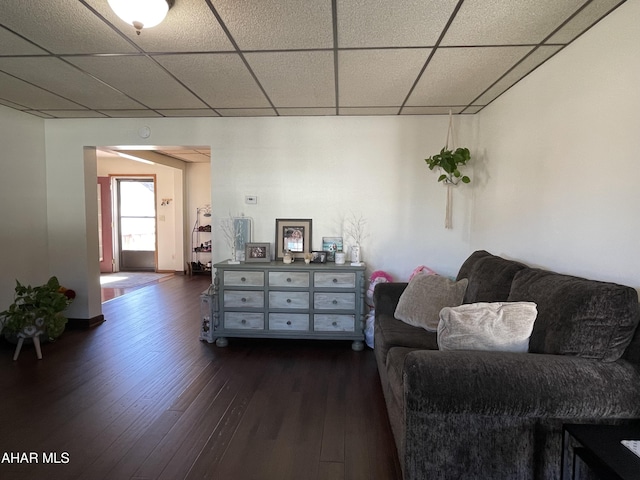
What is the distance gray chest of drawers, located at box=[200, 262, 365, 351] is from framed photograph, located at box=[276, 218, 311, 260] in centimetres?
36

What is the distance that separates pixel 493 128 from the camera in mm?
3033

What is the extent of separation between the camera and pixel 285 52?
7.06 feet

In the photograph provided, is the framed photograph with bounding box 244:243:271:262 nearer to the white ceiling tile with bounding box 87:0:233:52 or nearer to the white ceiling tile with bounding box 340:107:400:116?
the white ceiling tile with bounding box 340:107:400:116

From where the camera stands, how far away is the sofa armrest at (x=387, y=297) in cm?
278

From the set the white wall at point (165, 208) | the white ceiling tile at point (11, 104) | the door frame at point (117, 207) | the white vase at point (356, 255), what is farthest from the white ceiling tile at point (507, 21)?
the door frame at point (117, 207)

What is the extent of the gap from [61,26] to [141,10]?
669 millimetres

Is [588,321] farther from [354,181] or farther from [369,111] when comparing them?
[369,111]

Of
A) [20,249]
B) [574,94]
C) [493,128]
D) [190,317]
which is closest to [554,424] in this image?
[574,94]

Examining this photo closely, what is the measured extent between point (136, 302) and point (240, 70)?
3.78 m

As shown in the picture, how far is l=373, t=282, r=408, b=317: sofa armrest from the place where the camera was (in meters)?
2.78

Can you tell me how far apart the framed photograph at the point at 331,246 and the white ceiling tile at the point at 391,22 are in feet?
6.31

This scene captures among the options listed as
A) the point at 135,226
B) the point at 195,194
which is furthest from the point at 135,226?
the point at 195,194

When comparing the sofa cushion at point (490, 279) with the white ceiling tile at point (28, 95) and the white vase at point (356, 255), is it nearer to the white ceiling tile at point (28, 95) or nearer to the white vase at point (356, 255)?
the white vase at point (356, 255)

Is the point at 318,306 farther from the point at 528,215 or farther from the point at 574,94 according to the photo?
the point at 574,94
